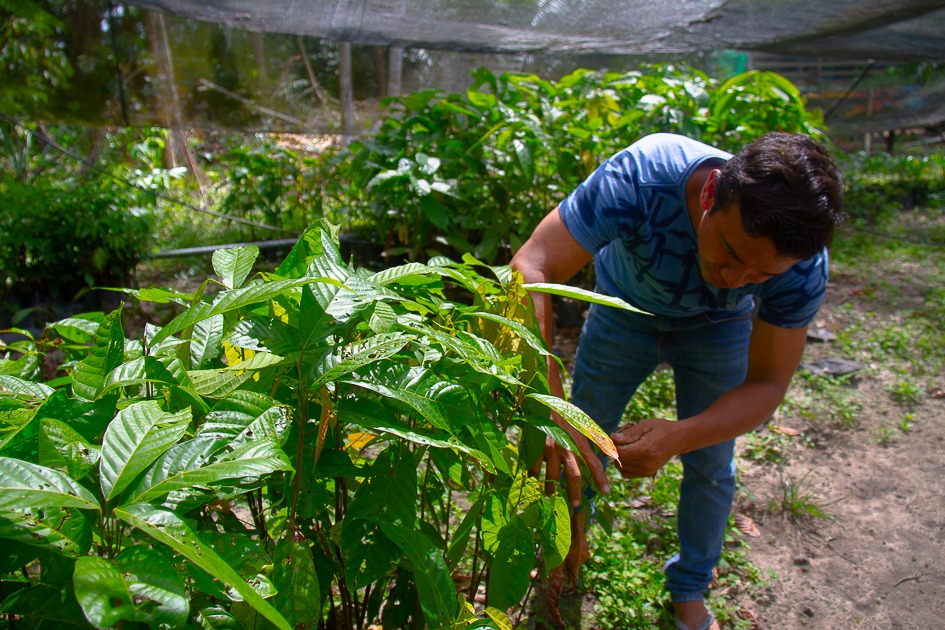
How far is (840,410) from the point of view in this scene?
3.27m

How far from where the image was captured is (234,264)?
1.04 metres

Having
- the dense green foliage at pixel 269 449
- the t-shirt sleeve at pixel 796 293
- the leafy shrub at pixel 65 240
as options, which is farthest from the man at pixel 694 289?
the leafy shrub at pixel 65 240

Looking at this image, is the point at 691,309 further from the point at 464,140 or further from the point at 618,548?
the point at 464,140

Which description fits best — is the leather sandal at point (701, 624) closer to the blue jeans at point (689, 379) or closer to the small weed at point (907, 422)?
the blue jeans at point (689, 379)

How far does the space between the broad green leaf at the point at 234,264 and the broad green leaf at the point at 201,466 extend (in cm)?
29

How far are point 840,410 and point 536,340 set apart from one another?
2767 millimetres

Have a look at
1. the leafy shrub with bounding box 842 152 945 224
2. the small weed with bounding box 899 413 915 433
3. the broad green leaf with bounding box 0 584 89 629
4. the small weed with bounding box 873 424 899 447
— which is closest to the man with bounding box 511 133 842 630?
the broad green leaf with bounding box 0 584 89 629

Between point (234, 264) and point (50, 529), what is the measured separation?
481mm

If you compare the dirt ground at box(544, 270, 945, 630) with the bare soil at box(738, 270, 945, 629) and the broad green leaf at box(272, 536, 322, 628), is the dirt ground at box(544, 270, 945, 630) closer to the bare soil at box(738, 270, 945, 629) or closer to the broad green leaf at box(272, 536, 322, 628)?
the bare soil at box(738, 270, 945, 629)

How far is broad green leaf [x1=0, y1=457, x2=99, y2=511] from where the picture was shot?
60 centimetres

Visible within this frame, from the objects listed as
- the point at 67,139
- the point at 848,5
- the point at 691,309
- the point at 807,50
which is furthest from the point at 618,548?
the point at 67,139

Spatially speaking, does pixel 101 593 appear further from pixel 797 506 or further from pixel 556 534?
pixel 797 506

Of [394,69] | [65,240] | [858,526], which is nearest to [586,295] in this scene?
[858,526]

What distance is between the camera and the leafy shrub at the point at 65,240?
361 cm
